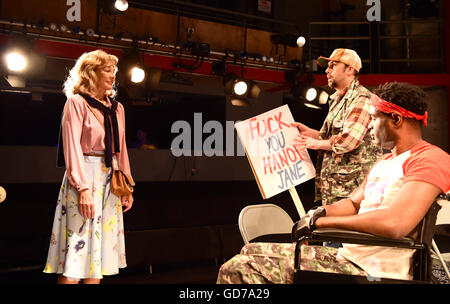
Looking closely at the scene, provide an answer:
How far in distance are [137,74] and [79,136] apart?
11.7 feet

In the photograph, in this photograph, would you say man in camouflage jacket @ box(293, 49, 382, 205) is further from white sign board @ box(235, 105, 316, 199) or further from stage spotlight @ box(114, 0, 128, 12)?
stage spotlight @ box(114, 0, 128, 12)

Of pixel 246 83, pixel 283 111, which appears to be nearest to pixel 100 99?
pixel 283 111

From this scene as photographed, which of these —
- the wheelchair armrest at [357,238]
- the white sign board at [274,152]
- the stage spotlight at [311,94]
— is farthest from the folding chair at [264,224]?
the stage spotlight at [311,94]

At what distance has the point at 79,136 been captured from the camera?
6.43 ft

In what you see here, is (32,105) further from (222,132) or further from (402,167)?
(402,167)

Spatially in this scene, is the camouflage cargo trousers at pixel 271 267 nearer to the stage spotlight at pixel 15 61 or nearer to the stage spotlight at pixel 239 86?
Answer: the stage spotlight at pixel 15 61

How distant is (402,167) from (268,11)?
371 inches

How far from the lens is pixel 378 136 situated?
1465mm

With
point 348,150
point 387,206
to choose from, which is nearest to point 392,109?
point 387,206

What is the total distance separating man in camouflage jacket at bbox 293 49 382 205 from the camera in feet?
7.13

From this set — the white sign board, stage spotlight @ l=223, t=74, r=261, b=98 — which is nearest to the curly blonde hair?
the white sign board

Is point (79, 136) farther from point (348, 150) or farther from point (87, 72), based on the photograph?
point (348, 150)

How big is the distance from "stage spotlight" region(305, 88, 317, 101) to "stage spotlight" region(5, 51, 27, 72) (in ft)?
13.2

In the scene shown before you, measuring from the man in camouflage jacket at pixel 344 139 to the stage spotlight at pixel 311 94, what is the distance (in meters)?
4.35
